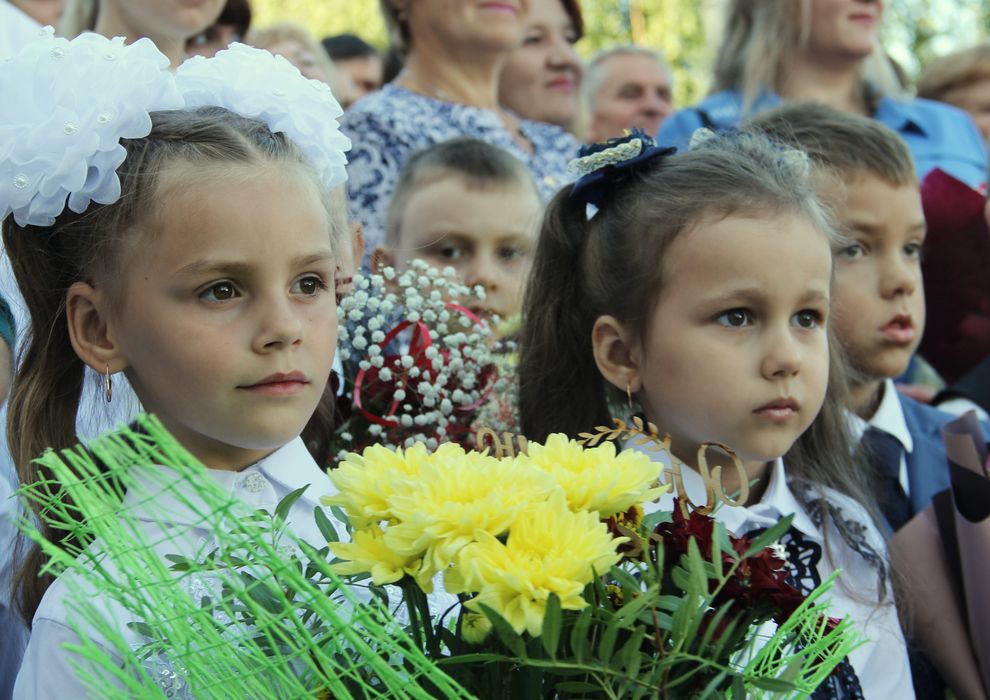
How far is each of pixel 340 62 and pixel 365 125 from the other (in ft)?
9.85

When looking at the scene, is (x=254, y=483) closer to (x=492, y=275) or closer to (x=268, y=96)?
(x=268, y=96)

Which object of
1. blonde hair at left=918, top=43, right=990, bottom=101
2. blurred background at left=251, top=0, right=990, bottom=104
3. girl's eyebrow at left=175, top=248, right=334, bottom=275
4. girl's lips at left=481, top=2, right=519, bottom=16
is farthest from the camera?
blurred background at left=251, top=0, right=990, bottom=104

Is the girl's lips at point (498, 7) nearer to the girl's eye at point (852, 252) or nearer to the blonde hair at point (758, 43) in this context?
the blonde hair at point (758, 43)

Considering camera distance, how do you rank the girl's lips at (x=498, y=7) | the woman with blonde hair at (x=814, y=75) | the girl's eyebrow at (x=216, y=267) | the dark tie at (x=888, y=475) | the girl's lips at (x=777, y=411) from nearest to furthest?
the girl's eyebrow at (x=216, y=267) → the girl's lips at (x=777, y=411) → the dark tie at (x=888, y=475) → the girl's lips at (x=498, y=7) → the woman with blonde hair at (x=814, y=75)

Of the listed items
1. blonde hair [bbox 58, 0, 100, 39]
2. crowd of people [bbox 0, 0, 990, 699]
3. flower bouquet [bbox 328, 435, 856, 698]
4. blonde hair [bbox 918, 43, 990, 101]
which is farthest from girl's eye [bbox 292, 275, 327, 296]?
blonde hair [bbox 918, 43, 990, 101]

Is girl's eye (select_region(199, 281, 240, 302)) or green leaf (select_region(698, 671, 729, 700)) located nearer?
green leaf (select_region(698, 671, 729, 700))

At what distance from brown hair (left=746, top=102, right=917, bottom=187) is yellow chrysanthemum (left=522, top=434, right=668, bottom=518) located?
192 cm

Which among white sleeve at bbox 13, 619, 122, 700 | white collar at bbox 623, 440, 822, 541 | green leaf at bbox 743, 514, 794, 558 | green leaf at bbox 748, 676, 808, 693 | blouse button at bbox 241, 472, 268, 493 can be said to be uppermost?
green leaf at bbox 743, 514, 794, 558

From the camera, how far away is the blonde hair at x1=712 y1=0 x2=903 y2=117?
15.0ft

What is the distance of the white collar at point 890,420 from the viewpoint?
3262mm

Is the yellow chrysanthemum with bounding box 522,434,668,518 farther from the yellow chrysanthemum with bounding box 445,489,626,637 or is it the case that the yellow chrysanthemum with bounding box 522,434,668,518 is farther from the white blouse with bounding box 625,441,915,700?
the white blouse with bounding box 625,441,915,700

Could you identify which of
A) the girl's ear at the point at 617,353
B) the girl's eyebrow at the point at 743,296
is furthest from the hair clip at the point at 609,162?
the girl's eyebrow at the point at 743,296

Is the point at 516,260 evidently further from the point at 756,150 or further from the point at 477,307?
the point at 756,150

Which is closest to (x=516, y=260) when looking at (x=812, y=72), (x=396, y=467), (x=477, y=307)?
(x=477, y=307)
